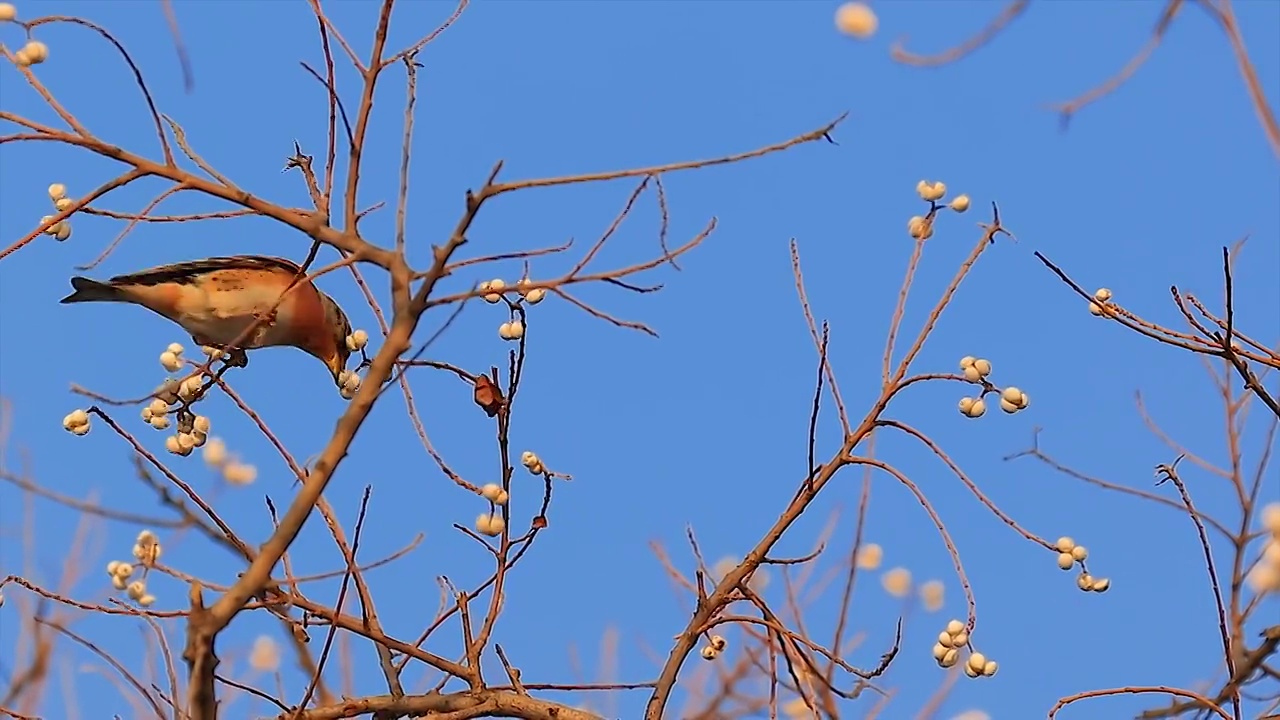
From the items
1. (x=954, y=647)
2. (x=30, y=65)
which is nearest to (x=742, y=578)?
(x=954, y=647)

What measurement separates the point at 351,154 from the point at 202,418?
2.84 ft

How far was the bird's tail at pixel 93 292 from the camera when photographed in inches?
169

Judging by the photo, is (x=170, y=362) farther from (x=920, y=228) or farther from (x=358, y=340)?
(x=920, y=228)

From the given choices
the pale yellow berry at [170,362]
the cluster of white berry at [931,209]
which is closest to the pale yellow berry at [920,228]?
the cluster of white berry at [931,209]

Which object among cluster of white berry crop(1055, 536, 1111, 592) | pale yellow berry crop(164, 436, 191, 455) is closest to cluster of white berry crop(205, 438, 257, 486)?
pale yellow berry crop(164, 436, 191, 455)

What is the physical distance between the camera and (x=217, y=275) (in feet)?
14.5

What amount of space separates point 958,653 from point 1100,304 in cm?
72

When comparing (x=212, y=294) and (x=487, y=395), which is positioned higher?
(x=212, y=294)

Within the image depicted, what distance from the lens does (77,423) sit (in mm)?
2738

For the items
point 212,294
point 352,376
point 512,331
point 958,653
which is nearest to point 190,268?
point 212,294

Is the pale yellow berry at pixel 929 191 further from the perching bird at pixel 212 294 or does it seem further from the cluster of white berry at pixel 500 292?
the perching bird at pixel 212 294

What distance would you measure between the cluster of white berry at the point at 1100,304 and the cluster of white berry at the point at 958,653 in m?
0.67

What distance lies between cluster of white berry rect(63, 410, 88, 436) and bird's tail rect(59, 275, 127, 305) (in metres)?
1.65

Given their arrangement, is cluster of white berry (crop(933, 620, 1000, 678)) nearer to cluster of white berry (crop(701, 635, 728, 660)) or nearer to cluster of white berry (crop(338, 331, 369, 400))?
cluster of white berry (crop(701, 635, 728, 660))
